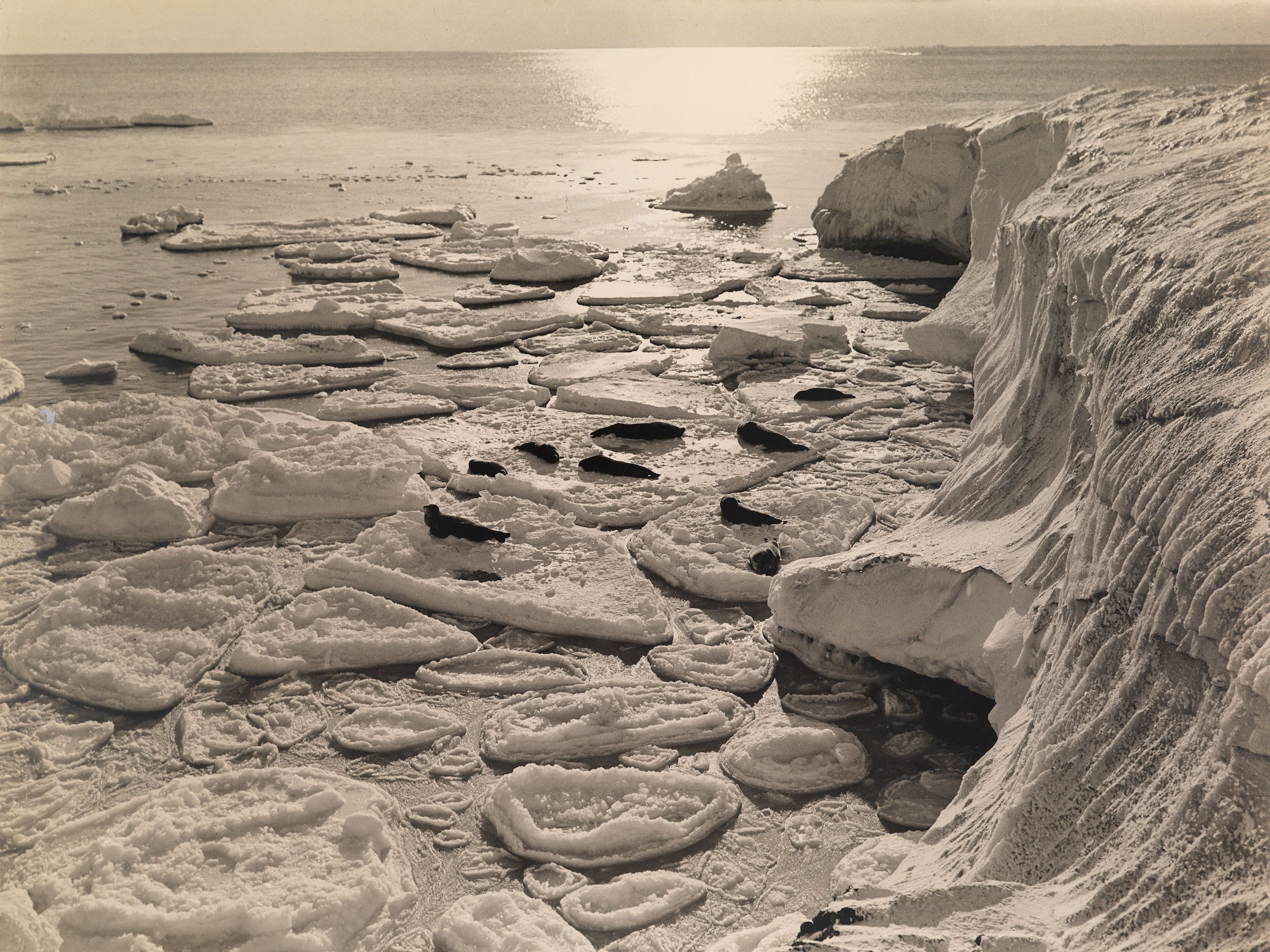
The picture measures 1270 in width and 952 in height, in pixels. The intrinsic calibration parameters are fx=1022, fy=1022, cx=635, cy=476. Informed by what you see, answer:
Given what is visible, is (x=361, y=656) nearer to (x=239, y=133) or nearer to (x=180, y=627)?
(x=180, y=627)

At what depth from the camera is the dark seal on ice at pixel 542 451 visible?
16.6ft

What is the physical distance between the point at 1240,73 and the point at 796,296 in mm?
28885

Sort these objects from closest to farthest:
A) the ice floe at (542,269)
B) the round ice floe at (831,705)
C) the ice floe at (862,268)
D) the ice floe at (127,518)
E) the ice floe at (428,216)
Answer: the round ice floe at (831,705), the ice floe at (127,518), the ice floe at (542,269), the ice floe at (862,268), the ice floe at (428,216)

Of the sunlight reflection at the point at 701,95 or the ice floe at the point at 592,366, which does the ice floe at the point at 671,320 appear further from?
the sunlight reflection at the point at 701,95

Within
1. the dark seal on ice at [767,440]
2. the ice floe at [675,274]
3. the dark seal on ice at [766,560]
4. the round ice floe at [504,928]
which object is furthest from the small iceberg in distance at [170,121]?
the round ice floe at [504,928]

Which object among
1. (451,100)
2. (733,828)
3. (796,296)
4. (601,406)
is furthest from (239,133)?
(733,828)

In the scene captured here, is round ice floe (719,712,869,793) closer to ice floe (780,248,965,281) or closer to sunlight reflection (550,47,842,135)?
ice floe (780,248,965,281)

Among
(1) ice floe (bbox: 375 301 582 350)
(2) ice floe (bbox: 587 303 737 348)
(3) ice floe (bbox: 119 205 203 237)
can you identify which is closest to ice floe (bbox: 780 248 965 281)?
(2) ice floe (bbox: 587 303 737 348)

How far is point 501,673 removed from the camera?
3.30m

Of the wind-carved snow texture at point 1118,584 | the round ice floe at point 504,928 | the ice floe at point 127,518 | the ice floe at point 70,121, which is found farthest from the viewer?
the ice floe at point 70,121

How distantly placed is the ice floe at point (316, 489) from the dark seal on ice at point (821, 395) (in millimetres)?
2451

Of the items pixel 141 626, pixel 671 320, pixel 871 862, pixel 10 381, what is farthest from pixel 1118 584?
pixel 10 381

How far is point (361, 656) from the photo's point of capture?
11.0ft

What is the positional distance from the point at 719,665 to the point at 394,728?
1045mm
